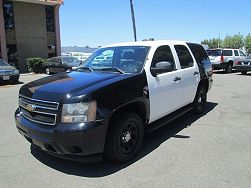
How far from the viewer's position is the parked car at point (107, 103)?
3.96 m

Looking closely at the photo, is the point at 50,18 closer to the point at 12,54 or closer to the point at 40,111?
the point at 12,54

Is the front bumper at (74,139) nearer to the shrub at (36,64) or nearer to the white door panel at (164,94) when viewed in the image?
the white door panel at (164,94)

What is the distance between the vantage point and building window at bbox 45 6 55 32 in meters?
28.5

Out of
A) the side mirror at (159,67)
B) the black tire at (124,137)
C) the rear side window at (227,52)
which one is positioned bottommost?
the black tire at (124,137)

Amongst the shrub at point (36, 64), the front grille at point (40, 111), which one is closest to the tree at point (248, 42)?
the shrub at point (36, 64)

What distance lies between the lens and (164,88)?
17.7ft

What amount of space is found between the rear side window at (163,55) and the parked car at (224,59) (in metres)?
16.8

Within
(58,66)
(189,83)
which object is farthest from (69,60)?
Answer: (189,83)

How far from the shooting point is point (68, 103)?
3949 mm

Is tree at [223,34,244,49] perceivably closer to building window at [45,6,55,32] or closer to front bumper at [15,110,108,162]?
building window at [45,6,55,32]

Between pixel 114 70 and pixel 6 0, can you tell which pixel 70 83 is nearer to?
pixel 114 70

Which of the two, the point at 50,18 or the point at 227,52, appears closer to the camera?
the point at 227,52

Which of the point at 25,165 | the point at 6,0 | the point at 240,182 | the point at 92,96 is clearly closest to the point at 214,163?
the point at 240,182

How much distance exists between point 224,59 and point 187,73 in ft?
54.2
